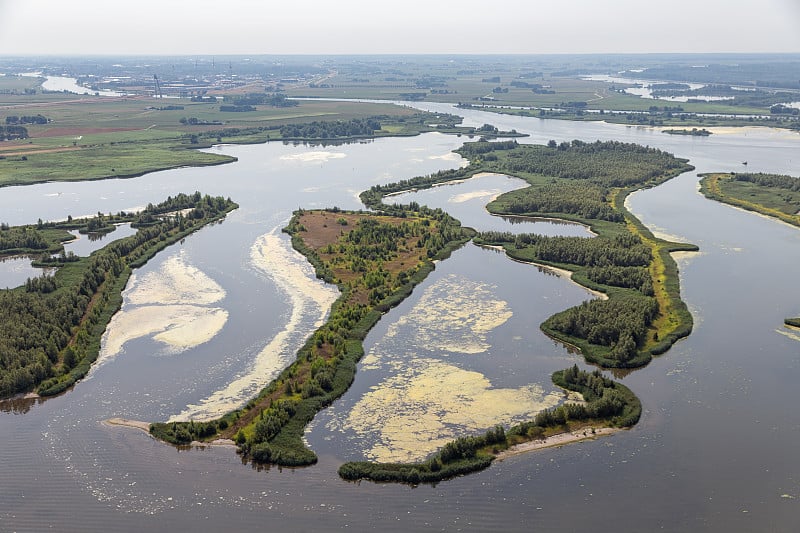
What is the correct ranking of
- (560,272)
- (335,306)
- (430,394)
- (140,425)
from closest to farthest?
(140,425)
(430,394)
(335,306)
(560,272)

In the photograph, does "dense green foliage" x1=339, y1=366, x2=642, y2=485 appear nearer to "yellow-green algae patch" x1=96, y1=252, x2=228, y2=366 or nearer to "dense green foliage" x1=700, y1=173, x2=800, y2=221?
"yellow-green algae patch" x1=96, y1=252, x2=228, y2=366

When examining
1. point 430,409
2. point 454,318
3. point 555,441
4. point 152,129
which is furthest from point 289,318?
point 152,129

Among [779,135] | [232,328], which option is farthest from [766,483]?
[779,135]

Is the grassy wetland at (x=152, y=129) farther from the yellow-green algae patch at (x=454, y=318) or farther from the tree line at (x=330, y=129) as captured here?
the yellow-green algae patch at (x=454, y=318)

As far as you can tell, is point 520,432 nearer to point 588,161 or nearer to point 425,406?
point 425,406

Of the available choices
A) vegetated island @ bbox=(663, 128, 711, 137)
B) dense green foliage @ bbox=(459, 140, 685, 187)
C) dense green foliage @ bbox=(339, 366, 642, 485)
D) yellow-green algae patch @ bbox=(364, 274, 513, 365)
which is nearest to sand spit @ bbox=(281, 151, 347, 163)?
dense green foliage @ bbox=(459, 140, 685, 187)

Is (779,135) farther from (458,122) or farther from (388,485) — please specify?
(388,485)
